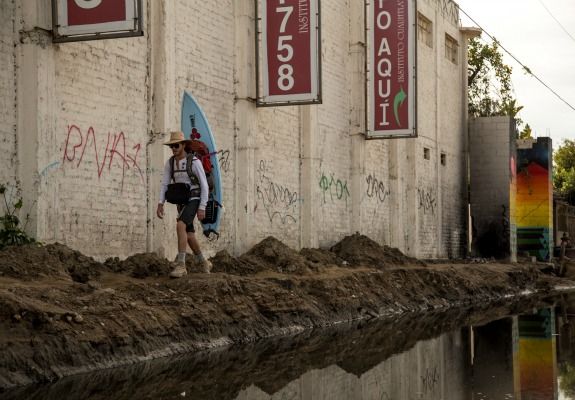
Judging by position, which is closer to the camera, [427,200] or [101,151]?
[101,151]

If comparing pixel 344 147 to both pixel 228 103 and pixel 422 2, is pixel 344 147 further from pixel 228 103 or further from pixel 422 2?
pixel 422 2

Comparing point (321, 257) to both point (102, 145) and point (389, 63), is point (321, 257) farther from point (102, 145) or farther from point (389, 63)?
point (102, 145)

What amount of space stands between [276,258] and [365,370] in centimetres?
932

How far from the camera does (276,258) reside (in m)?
19.9

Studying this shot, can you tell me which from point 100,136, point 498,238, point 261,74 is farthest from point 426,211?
→ point 100,136

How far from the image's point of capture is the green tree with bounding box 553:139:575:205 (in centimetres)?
8194

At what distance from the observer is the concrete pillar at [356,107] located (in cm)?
2767

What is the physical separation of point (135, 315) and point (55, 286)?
0.99 m

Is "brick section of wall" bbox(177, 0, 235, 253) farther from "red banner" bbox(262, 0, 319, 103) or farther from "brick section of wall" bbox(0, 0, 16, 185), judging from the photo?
"brick section of wall" bbox(0, 0, 16, 185)

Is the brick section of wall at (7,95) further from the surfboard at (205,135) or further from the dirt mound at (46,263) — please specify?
the surfboard at (205,135)

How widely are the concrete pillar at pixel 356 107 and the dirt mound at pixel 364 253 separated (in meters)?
1.50

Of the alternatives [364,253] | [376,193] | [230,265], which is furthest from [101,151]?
[376,193]

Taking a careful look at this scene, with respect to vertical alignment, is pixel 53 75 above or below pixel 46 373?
above

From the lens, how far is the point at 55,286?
38.0 feet
